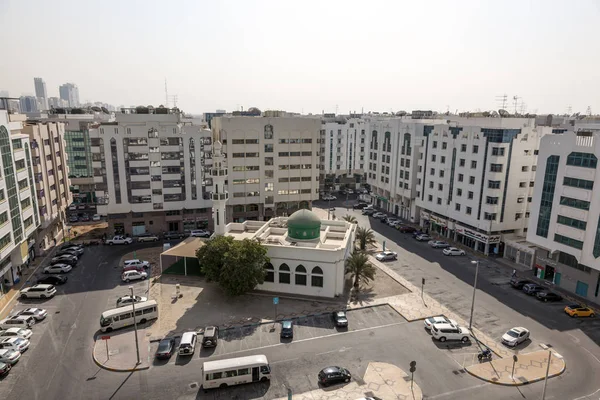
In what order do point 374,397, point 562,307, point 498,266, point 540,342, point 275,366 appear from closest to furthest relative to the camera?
point 374,397 → point 275,366 → point 540,342 → point 562,307 → point 498,266

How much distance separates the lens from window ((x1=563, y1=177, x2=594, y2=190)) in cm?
4841

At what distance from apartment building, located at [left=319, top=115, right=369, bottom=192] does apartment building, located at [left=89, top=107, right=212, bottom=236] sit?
50.5 m

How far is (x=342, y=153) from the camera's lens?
406ft

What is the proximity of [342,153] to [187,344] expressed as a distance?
93668 millimetres

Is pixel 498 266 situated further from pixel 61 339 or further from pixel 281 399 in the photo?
pixel 61 339

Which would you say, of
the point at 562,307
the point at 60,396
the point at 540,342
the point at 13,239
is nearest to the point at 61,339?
the point at 60,396

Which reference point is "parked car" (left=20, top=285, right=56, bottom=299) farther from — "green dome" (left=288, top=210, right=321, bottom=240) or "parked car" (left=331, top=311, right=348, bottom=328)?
"parked car" (left=331, top=311, right=348, bottom=328)

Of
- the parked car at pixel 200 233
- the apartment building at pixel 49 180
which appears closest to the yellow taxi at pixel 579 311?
the parked car at pixel 200 233

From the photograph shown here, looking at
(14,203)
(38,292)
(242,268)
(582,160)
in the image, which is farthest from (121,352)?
(582,160)

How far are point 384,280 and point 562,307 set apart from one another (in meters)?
21.8

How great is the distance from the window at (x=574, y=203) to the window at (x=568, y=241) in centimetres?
423

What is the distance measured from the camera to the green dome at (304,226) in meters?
54.2

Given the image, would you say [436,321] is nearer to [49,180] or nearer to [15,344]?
[15,344]

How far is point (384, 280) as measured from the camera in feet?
185
